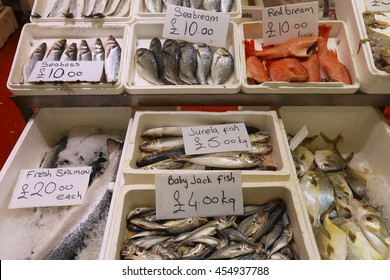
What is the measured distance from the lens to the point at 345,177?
164cm

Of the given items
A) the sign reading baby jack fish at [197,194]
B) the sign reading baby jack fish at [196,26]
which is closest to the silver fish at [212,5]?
the sign reading baby jack fish at [196,26]

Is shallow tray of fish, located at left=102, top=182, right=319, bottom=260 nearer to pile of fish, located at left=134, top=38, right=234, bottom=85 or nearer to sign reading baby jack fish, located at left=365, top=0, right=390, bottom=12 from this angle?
pile of fish, located at left=134, top=38, right=234, bottom=85

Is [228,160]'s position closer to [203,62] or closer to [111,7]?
[203,62]

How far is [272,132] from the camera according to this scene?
1603 millimetres

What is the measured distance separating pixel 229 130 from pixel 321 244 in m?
0.60

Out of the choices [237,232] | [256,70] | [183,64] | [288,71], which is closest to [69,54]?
[183,64]

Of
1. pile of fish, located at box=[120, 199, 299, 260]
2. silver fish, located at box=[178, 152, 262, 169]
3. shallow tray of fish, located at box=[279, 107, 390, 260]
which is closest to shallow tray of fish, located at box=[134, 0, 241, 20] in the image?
shallow tray of fish, located at box=[279, 107, 390, 260]

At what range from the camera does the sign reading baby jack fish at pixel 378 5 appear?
5.85 ft

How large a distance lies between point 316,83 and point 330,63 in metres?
0.20

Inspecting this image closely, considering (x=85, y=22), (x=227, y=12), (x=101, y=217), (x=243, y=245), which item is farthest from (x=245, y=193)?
(x=85, y=22)

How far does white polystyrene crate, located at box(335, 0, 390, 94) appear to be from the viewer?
1.47 metres

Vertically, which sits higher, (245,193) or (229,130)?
(229,130)

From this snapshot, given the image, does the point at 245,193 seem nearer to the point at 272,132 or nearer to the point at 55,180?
the point at 272,132

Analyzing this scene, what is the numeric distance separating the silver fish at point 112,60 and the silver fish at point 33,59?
33cm
